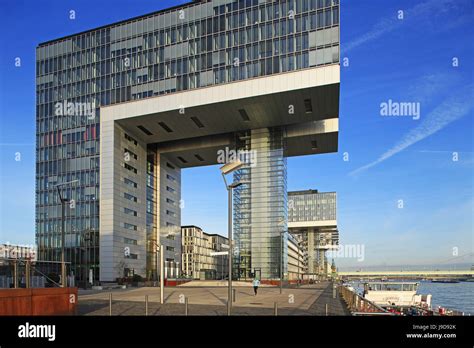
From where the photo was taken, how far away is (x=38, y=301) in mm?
15070

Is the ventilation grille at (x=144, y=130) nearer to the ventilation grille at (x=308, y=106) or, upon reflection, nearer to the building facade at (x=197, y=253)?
the ventilation grille at (x=308, y=106)

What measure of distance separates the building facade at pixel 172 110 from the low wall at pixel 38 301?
47902mm

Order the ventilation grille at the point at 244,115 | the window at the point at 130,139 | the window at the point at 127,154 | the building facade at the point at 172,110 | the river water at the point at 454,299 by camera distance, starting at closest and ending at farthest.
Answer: the building facade at the point at 172,110 → the river water at the point at 454,299 → the ventilation grille at the point at 244,115 → the window at the point at 127,154 → the window at the point at 130,139

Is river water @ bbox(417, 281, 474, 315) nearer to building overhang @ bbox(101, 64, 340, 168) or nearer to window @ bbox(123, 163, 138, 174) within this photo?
building overhang @ bbox(101, 64, 340, 168)

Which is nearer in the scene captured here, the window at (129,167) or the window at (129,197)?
the window at (129,197)

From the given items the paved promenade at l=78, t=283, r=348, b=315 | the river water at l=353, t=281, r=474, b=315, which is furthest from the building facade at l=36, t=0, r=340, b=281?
the paved promenade at l=78, t=283, r=348, b=315

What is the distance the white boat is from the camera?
57375mm

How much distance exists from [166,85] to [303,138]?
81.8 feet

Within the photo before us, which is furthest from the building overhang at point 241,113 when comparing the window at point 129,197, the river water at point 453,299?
the river water at point 453,299

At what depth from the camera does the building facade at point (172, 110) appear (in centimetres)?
6234
